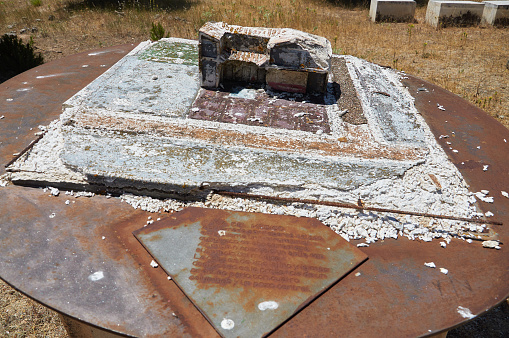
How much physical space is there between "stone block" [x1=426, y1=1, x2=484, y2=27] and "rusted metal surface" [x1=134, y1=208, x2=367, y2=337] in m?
9.89

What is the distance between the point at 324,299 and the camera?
168 cm

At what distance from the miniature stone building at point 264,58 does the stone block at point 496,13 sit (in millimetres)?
8833

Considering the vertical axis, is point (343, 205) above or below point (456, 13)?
below

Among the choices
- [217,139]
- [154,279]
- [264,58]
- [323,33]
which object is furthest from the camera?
[323,33]

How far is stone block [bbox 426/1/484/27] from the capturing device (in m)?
9.74

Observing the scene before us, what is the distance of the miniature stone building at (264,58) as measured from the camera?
3102mm

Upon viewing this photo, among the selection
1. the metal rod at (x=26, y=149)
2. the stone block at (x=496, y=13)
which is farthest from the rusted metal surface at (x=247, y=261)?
the stone block at (x=496, y=13)

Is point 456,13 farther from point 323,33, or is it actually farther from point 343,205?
point 343,205

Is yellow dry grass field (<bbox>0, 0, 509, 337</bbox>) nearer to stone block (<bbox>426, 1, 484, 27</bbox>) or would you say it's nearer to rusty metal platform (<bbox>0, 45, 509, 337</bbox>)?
stone block (<bbox>426, 1, 484, 27</bbox>)

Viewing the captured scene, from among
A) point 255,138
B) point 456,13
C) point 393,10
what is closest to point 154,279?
point 255,138

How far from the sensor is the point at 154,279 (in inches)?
67.9

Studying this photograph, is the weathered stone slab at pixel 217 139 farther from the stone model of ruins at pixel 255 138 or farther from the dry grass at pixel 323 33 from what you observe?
the dry grass at pixel 323 33

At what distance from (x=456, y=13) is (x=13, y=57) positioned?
33.7ft

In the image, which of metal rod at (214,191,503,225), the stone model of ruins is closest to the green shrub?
the stone model of ruins
